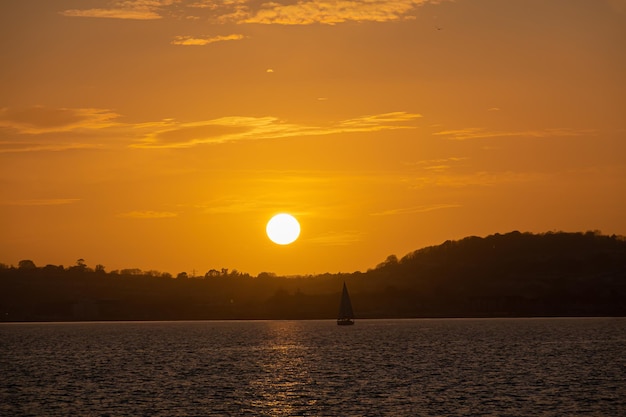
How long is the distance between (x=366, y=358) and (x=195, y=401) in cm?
8633

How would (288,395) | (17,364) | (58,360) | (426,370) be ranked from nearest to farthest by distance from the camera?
1. (288,395)
2. (426,370)
3. (17,364)
4. (58,360)

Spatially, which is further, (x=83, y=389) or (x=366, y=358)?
(x=366, y=358)

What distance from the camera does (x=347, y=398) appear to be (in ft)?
366

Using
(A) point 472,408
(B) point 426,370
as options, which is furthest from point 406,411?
(B) point 426,370

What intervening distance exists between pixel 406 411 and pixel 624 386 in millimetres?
38753

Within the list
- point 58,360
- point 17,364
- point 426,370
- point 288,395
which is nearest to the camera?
point 288,395

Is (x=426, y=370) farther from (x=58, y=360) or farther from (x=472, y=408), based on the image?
(x=58, y=360)

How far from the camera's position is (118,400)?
362ft

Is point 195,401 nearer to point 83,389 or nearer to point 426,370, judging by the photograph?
point 83,389

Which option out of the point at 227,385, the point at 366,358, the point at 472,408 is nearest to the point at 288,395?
the point at 227,385

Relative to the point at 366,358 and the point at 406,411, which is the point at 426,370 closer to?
the point at 366,358

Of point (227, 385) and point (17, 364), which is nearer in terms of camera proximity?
point (227, 385)

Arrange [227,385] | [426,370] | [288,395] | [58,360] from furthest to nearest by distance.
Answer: [58,360] → [426,370] → [227,385] → [288,395]

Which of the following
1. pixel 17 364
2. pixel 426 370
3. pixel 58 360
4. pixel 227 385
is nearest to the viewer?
pixel 227 385
